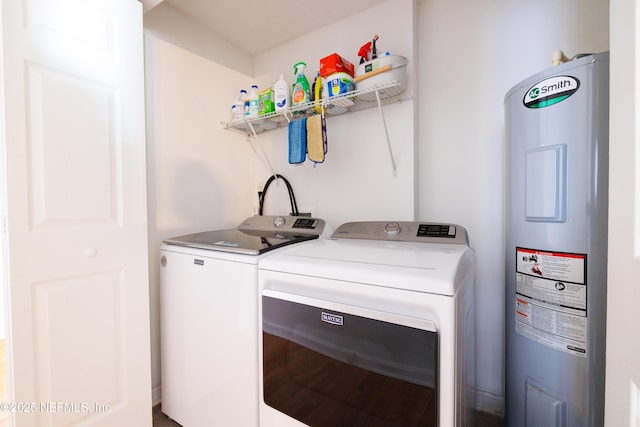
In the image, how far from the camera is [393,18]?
70.1 inches

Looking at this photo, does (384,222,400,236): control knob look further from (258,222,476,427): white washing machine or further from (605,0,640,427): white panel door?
(605,0,640,427): white panel door

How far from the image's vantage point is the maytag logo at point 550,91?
98 centimetres

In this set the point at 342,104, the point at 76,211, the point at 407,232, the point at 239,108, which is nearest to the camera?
the point at 76,211

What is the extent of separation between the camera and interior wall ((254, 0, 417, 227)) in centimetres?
176

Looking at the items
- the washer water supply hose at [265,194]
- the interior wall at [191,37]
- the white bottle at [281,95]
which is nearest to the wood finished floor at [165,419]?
the washer water supply hose at [265,194]

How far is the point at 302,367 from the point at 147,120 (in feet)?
5.76

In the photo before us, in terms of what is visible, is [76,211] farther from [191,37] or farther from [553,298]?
[553,298]

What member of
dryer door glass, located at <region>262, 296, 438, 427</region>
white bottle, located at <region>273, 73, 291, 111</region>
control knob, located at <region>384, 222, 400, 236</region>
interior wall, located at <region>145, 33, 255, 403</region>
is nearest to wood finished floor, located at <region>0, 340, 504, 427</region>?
interior wall, located at <region>145, 33, 255, 403</region>

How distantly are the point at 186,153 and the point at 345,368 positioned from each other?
1.77m

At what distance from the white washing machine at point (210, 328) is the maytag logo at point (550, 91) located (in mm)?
1222

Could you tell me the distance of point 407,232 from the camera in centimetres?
153

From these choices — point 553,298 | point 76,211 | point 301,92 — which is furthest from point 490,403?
point 76,211

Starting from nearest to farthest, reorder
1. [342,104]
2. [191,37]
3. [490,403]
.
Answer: [490,403] < [342,104] < [191,37]

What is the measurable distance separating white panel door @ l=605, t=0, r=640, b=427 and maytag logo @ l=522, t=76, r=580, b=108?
0.39 metres
